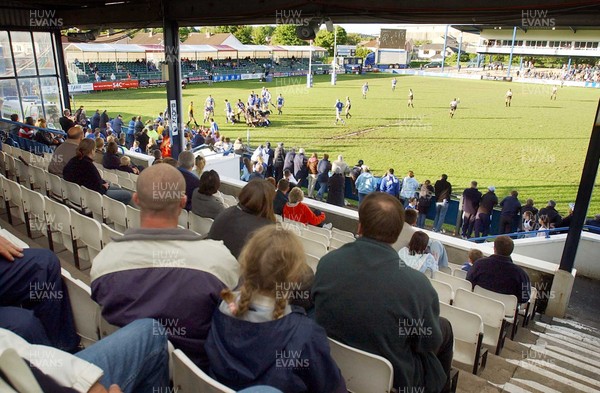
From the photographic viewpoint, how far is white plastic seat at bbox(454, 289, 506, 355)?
160 inches

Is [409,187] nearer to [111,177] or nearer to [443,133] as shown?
[111,177]

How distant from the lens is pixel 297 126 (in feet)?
71.1

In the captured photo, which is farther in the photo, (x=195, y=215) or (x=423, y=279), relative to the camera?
(x=195, y=215)

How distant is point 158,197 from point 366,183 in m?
9.04

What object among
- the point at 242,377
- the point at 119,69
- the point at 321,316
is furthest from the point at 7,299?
the point at 119,69

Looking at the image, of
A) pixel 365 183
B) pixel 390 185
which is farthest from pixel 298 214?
pixel 390 185

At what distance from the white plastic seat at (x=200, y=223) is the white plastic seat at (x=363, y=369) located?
9.60 ft

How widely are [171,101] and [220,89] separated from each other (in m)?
27.9

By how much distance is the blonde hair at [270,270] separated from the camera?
72.2 inches

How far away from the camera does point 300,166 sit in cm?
1289

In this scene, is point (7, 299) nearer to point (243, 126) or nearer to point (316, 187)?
point (316, 187)

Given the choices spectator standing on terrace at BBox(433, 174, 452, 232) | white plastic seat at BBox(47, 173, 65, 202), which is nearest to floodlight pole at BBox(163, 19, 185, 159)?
white plastic seat at BBox(47, 173, 65, 202)

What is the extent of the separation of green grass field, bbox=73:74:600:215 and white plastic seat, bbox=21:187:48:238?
10.4m

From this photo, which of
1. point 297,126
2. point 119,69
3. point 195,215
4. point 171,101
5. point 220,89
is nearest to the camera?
point 195,215
